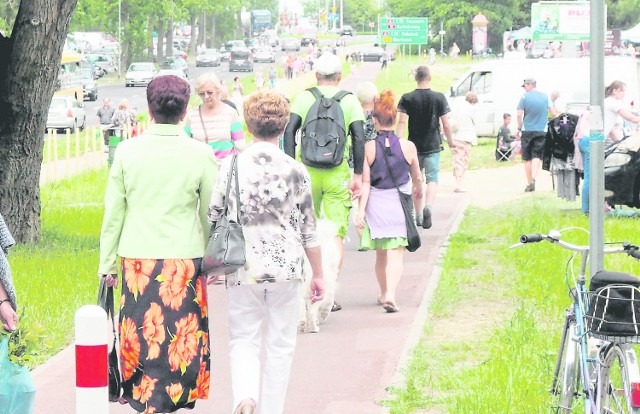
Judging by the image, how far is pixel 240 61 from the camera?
92.6m

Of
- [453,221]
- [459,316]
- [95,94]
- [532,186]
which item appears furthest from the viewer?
[95,94]

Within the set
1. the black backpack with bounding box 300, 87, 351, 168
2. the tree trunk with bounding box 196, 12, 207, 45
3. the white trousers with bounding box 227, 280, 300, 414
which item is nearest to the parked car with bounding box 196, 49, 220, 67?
the tree trunk with bounding box 196, 12, 207, 45

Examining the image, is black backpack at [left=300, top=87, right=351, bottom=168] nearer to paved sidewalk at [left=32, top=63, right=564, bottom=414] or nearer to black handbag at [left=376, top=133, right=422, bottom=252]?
black handbag at [left=376, top=133, right=422, bottom=252]

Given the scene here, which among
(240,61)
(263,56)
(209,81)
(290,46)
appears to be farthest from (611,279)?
(290,46)

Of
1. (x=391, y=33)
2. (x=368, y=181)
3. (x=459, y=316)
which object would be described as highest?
(x=391, y=33)

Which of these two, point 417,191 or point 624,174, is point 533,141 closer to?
point 624,174

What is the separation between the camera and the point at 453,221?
1630cm

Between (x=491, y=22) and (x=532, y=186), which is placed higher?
(x=491, y=22)

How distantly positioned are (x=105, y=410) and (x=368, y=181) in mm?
5617

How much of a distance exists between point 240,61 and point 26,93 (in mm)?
80229

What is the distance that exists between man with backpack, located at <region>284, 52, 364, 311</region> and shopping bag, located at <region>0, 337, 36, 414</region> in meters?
4.52

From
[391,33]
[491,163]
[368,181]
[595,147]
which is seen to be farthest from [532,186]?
[391,33]

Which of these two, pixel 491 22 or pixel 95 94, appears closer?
pixel 95 94

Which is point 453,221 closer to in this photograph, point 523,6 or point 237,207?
point 237,207
